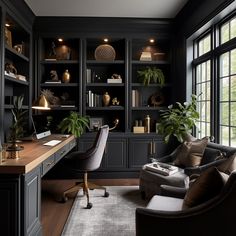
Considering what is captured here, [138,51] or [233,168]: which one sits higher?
[138,51]

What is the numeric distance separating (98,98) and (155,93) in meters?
1.14

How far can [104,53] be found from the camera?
4.68 m

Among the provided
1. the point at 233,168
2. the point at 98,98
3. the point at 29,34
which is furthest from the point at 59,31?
the point at 233,168

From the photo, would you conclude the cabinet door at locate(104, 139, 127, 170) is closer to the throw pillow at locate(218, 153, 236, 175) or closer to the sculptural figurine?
the sculptural figurine

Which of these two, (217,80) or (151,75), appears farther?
(151,75)

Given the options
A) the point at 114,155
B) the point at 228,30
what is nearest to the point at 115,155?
the point at 114,155

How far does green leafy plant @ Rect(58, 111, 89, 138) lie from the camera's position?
4.10m

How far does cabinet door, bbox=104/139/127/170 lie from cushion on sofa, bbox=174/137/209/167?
49.8 inches

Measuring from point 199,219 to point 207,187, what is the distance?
19cm

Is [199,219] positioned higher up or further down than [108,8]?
further down

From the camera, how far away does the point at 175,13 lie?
13.9 ft

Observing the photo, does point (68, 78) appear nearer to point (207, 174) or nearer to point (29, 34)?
point (29, 34)

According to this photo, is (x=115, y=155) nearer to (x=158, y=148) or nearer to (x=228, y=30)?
(x=158, y=148)

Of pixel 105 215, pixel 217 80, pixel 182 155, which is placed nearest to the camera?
pixel 105 215
